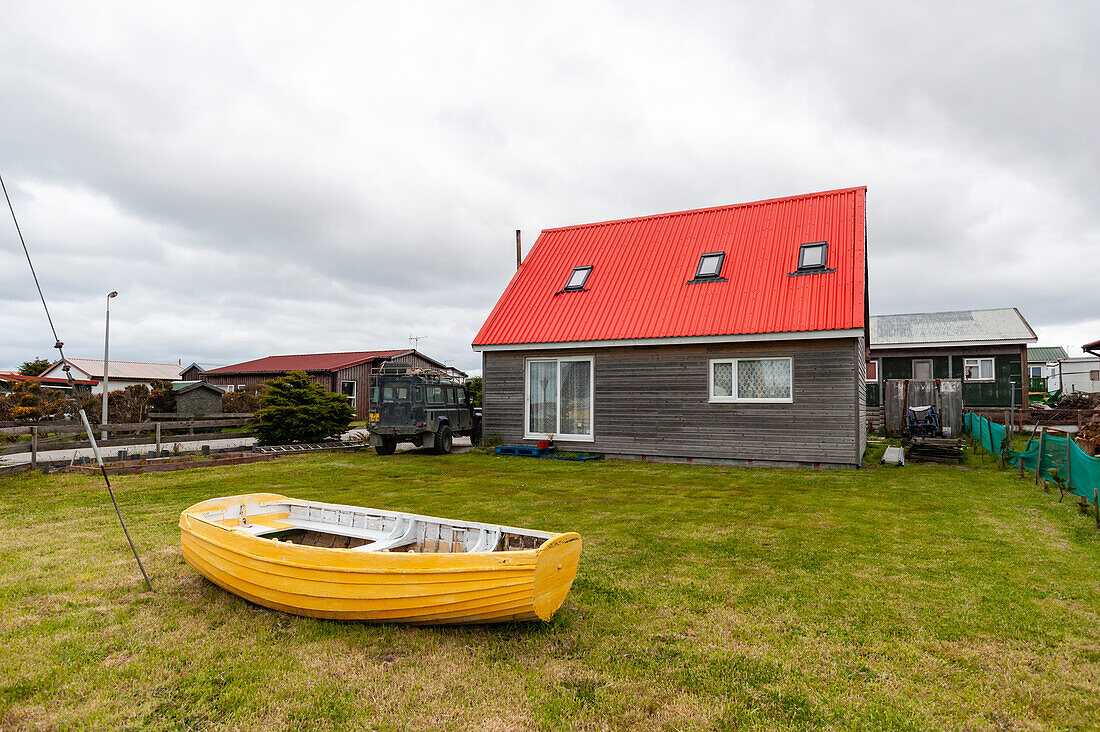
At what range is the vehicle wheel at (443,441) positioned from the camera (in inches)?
675

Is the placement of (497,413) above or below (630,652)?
above

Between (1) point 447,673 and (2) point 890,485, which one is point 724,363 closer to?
(2) point 890,485

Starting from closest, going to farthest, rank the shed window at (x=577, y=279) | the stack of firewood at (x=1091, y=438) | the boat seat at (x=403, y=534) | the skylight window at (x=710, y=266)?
the boat seat at (x=403, y=534) → the stack of firewood at (x=1091, y=438) → the skylight window at (x=710, y=266) → the shed window at (x=577, y=279)

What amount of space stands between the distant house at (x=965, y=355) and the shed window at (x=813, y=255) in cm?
1476

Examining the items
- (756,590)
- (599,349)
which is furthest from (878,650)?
(599,349)

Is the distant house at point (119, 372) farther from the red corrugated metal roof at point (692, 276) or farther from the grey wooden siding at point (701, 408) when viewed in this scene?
the grey wooden siding at point (701, 408)

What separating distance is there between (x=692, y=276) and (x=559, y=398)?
4861mm

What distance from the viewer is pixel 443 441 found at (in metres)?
17.3

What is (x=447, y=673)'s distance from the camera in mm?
3971

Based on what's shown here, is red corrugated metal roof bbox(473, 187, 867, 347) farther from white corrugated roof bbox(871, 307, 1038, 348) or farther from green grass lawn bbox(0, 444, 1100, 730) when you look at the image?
white corrugated roof bbox(871, 307, 1038, 348)

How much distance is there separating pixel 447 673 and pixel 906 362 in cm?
2971

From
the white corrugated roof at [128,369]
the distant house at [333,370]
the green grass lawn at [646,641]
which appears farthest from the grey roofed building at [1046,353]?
the white corrugated roof at [128,369]

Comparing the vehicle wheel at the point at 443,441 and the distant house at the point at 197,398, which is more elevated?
the distant house at the point at 197,398

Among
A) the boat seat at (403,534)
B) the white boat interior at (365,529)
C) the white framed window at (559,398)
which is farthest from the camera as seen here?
the white framed window at (559,398)
